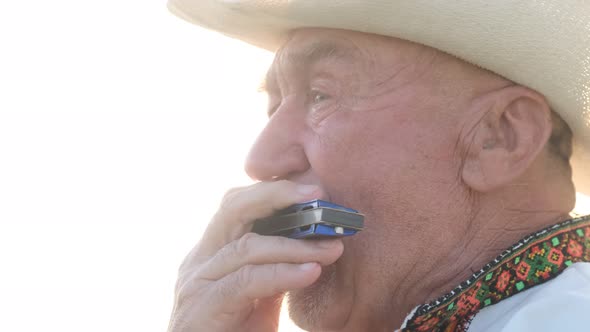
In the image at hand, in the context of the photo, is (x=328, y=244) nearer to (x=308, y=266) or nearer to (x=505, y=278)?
(x=308, y=266)

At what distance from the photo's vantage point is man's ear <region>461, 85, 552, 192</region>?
2.66m

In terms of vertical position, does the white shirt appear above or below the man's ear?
below

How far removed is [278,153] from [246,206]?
0.79 feet

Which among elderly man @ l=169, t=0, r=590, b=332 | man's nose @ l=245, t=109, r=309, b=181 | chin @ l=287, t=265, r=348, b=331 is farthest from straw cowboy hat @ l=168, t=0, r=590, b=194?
chin @ l=287, t=265, r=348, b=331

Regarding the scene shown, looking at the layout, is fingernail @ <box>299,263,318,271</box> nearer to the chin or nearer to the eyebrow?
the chin

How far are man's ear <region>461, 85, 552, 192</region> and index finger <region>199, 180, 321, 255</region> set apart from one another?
1.99 feet

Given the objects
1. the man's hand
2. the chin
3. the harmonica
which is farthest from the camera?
the chin

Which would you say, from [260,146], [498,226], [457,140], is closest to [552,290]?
[498,226]

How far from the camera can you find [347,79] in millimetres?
2809

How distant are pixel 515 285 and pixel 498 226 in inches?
11.7

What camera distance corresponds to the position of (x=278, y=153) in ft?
9.16

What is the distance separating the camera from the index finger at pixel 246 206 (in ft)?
8.37

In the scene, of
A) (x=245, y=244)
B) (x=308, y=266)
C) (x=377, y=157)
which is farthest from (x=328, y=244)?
(x=377, y=157)

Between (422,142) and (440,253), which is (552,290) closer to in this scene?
(440,253)
